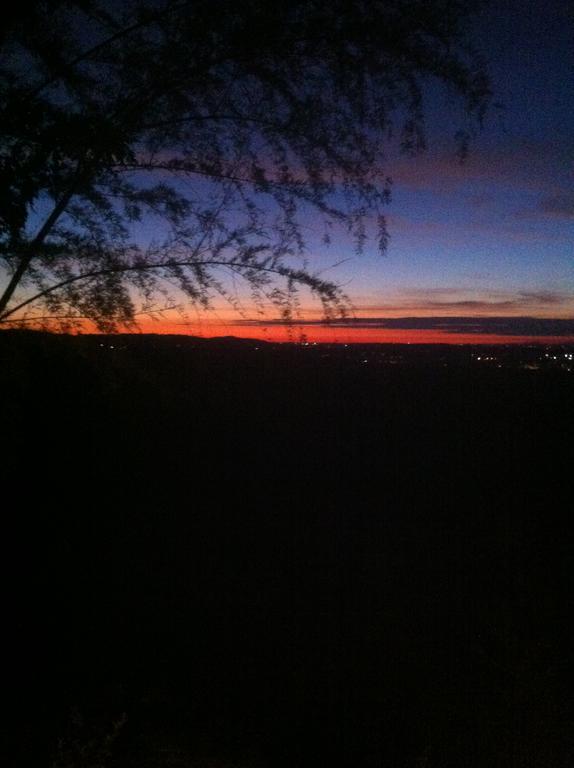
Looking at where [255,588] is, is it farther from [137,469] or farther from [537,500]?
[537,500]

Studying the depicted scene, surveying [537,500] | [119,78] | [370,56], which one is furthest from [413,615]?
[119,78]

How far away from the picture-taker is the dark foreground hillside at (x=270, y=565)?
3258mm

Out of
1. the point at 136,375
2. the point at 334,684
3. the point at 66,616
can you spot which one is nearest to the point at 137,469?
the point at 136,375

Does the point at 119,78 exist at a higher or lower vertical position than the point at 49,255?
higher

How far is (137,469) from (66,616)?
103 cm

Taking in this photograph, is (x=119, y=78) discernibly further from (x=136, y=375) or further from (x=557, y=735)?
(x=557, y=735)

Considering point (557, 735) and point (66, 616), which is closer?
point (557, 735)

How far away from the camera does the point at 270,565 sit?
4164 millimetres

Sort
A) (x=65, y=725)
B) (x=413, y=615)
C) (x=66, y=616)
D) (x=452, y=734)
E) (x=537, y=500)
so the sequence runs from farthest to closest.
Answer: (x=537, y=500) → (x=413, y=615) → (x=66, y=616) → (x=452, y=734) → (x=65, y=725)

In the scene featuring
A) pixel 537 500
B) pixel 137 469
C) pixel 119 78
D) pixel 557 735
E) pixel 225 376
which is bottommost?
pixel 557 735

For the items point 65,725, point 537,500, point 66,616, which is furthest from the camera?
point 537,500

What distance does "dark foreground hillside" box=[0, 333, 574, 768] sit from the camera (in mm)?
3258

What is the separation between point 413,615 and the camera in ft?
13.0

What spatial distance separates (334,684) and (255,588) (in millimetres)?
780
